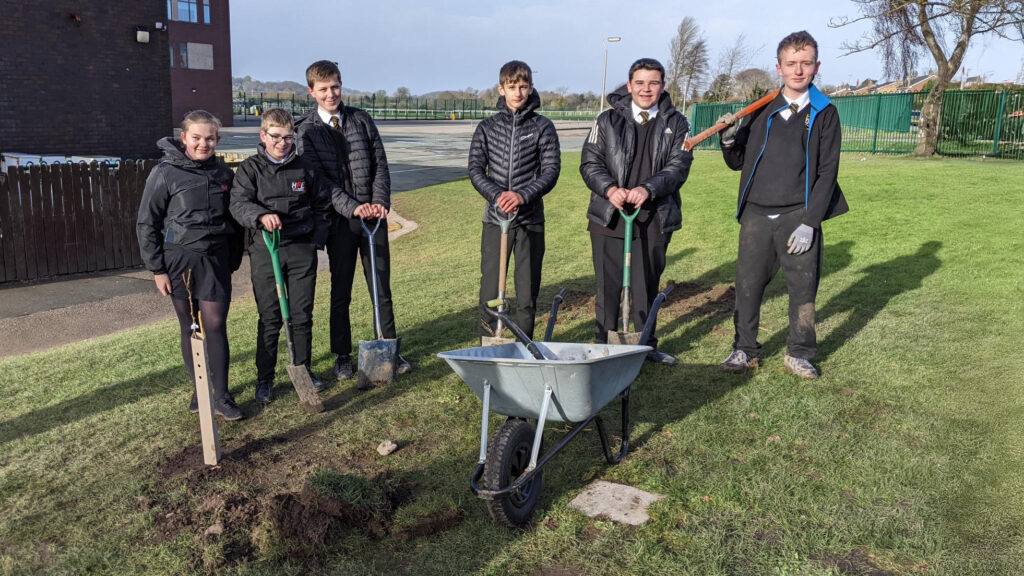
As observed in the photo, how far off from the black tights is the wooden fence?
21.2 feet

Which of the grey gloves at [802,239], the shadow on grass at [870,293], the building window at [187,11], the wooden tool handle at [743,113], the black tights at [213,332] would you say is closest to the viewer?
the black tights at [213,332]

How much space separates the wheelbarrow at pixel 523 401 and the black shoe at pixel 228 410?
1.90m

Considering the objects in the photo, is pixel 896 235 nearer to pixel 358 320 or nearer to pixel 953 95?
pixel 358 320

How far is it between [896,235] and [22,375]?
944 centimetres

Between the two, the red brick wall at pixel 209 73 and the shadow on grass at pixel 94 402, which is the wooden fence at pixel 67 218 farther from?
the red brick wall at pixel 209 73

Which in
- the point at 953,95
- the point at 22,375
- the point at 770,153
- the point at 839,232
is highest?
the point at 953,95

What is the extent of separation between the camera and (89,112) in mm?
15883

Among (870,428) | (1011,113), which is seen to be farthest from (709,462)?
(1011,113)

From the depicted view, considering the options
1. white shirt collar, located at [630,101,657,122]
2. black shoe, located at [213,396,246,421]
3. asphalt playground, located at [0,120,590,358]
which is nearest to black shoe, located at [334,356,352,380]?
black shoe, located at [213,396,246,421]

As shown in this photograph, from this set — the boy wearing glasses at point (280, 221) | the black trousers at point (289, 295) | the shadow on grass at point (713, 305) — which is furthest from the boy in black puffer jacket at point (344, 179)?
the shadow on grass at point (713, 305)

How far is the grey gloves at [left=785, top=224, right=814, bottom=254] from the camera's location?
192 inches

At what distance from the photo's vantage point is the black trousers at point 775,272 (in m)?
5.04

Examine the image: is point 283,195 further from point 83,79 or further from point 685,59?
point 685,59

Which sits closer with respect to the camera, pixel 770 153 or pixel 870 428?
pixel 870 428
